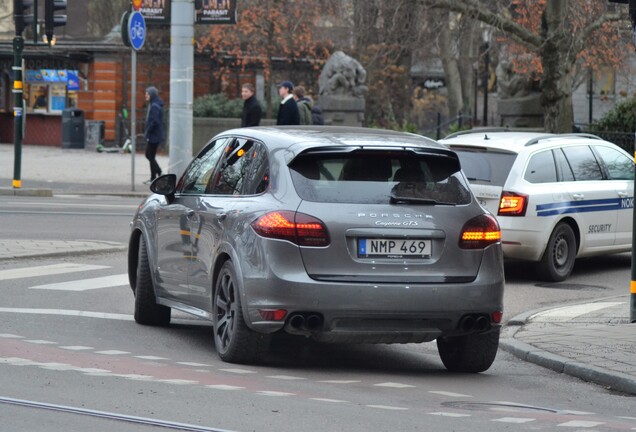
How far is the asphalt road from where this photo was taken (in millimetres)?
6902

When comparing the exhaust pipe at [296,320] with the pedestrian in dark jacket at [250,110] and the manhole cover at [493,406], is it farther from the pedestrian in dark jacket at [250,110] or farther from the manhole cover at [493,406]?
the pedestrian in dark jacket at [250,110]

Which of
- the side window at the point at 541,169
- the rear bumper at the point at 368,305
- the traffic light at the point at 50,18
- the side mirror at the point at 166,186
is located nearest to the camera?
the rear bumper at the point at 368,305

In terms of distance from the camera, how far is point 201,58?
52.1 meters

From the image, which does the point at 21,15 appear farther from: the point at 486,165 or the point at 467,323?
the point at 467,323

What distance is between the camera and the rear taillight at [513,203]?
46.8 feet

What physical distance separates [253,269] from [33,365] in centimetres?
147

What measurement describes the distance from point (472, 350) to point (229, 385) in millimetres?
1929

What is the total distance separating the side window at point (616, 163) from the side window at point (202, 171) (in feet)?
22.1

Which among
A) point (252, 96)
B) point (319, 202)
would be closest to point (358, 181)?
point (319, 202)

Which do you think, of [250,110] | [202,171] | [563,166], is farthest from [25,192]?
[202,171]

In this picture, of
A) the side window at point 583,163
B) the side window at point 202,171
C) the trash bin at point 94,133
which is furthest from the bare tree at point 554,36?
the trash bin at point 94,133

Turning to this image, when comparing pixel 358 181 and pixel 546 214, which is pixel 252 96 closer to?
pixel 546 214

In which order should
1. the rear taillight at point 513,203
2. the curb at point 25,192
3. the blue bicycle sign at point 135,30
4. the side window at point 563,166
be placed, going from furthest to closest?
the blue bicycle sign at point 135,30, the curb at point 25,192, the side window at point 563,166, the rear taillight at point 513,203

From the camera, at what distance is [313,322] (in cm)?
842
